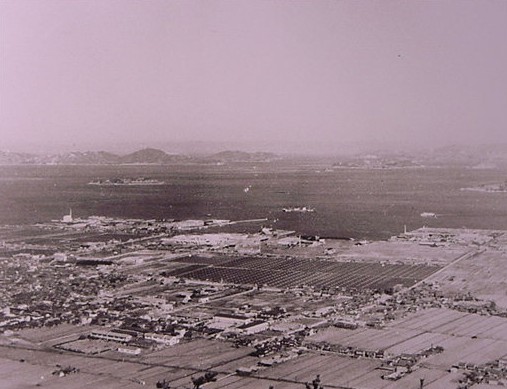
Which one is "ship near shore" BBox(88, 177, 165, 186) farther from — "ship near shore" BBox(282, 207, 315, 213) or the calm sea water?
"ship near shore" BBox(282, 207, 315, 213)

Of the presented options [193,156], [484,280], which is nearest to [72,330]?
[484,280]

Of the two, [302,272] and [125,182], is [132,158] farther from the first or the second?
[302,272]

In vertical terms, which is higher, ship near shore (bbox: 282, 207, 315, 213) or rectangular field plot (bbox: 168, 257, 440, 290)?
ship near shore (bbox: 282, 207, 315, 213)

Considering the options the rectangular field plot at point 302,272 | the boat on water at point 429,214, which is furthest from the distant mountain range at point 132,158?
the rectangular field plot at point 302,272

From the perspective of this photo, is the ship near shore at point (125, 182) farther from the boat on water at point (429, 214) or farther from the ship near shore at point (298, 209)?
the boat on water at point (429, 214)

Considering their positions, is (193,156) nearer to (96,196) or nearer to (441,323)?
(96,196)

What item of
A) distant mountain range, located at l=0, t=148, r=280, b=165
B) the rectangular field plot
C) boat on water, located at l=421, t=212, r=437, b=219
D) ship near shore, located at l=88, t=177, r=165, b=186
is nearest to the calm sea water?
boat on water, located at l=421, t=212, r=437, b=219

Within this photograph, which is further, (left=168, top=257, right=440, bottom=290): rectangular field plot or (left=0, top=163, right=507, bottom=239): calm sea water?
(left=0, top=163, right=507, bottom=239): calm sea water
